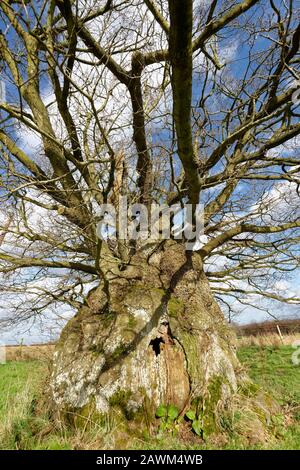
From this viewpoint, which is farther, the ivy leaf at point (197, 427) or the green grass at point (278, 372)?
the green grass at point (278, 372)

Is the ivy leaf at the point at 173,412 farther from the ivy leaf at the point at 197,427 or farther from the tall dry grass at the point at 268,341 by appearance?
the tall dry grass at the point at 268,341

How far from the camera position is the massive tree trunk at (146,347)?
385 cm

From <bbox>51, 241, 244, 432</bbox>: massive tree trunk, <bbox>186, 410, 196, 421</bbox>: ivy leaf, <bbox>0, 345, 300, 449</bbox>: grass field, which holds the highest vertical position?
<bbox>51, 241, 244, 432</bbox>: massive tree trunk

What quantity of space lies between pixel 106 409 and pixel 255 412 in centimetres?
191

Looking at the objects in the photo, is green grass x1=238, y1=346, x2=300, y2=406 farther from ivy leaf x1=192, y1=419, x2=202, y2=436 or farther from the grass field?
ivy leaf x1=192, y1=419, x2=202, y2=436

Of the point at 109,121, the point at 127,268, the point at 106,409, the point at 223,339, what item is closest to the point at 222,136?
the point at 109,121

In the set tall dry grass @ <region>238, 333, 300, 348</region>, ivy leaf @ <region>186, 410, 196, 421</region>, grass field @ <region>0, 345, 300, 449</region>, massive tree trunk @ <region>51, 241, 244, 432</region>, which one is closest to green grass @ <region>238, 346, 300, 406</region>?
tall dry grass @ <region>238, 333, 300, 348</region>

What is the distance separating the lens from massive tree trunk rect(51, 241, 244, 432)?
3852mm

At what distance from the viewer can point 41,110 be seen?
16.0ft

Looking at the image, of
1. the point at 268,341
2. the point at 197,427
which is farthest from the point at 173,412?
the point at 268,341

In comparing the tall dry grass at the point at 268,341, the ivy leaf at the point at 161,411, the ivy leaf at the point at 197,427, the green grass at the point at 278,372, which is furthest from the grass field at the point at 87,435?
the tall dry grass at the point at 268,341

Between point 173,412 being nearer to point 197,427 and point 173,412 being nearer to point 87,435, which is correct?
point 197,427

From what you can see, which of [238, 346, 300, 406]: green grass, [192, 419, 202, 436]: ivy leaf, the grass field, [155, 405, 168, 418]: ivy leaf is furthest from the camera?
[238, 346, 300, 406]: green grass
